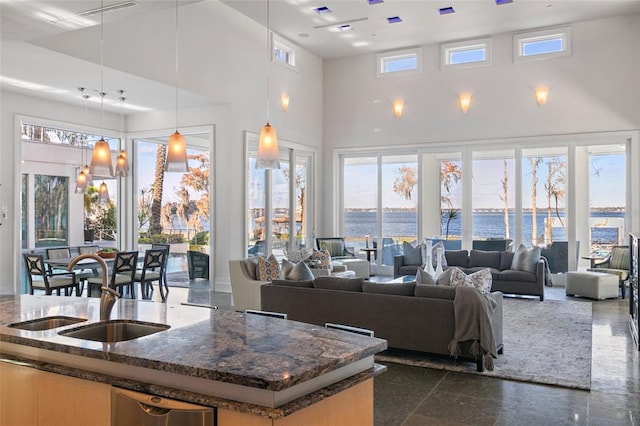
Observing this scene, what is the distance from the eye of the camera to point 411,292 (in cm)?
518

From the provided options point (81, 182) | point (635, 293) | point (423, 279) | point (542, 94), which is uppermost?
point (542, 94)

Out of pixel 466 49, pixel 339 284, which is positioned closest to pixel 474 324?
pixel 339 284

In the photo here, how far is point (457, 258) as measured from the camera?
968 cm

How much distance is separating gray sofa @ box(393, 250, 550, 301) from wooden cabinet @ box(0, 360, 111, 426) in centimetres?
771

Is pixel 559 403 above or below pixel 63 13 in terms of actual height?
below

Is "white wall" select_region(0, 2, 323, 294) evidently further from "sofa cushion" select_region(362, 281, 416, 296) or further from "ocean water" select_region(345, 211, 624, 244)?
"sofa cushion" select_region(362, 281, 416, 296)

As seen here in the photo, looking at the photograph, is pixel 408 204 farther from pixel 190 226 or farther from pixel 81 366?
pixel 81 366

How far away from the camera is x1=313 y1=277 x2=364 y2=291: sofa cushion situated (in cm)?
545

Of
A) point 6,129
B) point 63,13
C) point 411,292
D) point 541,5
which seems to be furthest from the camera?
point 541,5

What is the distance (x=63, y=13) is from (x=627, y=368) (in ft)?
20.5

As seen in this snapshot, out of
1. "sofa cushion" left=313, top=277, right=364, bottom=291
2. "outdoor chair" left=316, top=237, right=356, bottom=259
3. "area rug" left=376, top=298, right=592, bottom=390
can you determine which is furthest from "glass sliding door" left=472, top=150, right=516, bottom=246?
"sofa cushion" left=313, top=277, right=364, bottom=291

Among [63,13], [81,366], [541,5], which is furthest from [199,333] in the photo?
[541,5]

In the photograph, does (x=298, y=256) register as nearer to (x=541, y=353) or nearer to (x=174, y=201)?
(x=174, y=201)

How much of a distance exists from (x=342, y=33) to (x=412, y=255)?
4.74 metres
